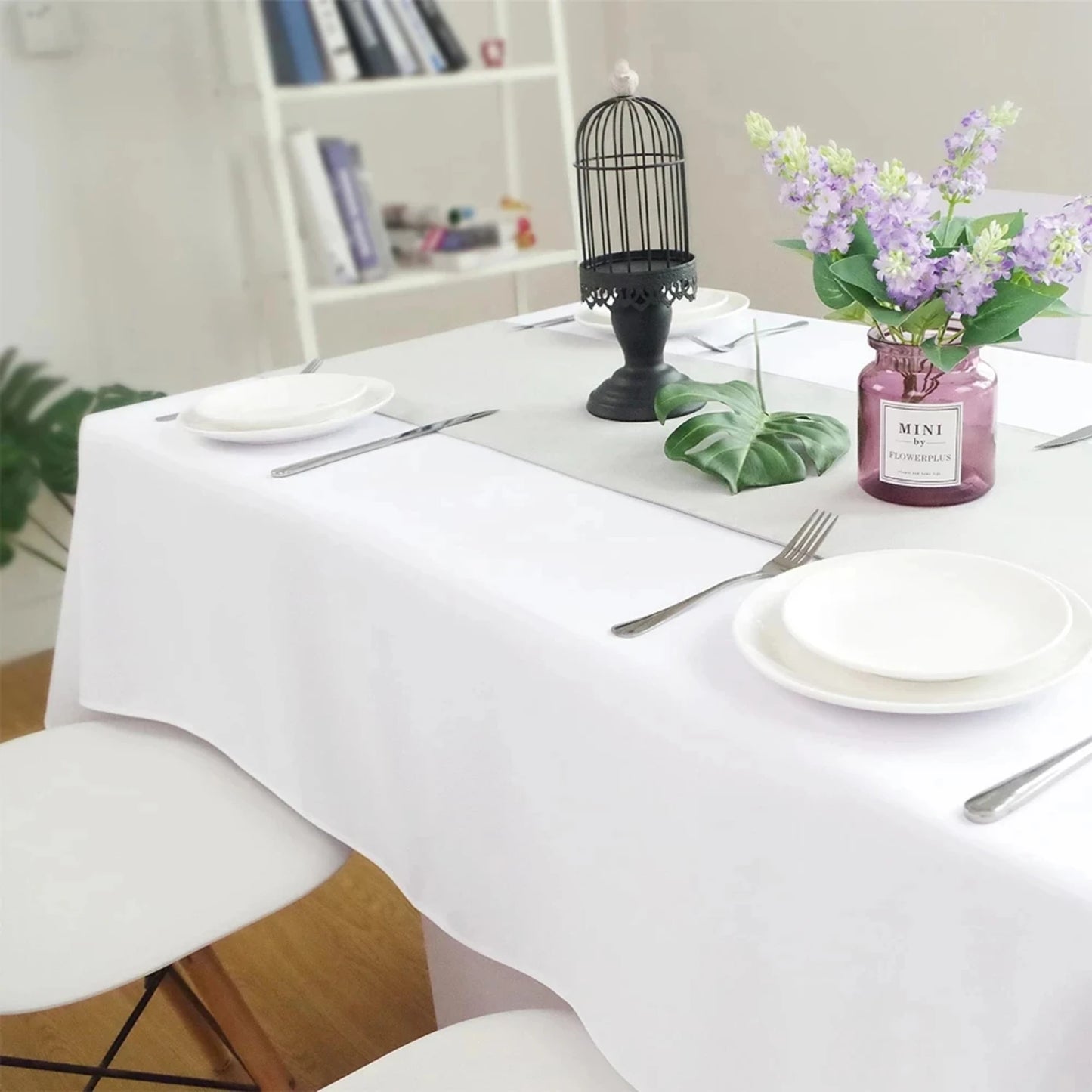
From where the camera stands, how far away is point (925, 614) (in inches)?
31.0

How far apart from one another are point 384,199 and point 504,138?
0.31m

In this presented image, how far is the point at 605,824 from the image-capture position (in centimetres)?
82

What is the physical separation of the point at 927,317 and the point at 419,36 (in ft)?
6.25

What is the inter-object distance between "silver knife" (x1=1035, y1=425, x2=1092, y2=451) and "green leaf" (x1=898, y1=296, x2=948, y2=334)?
25 centimetres

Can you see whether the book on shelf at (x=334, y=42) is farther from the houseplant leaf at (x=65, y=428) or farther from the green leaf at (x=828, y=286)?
the green leaf at (x=828, y=286)

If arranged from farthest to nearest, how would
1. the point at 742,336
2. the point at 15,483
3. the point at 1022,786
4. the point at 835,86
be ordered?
the point at 835,86 < the point at 15,483 < the point at 742,336 < the point at 1022,786

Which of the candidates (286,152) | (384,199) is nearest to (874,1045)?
(286,152)

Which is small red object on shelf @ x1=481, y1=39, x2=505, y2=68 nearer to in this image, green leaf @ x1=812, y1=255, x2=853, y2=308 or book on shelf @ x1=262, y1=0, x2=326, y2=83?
book on shelf @ x1=262, y1=0, x2=326, y2=83

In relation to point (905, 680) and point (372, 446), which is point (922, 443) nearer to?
point (905, 680)

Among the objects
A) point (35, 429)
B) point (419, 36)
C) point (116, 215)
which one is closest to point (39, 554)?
point (35, 429)

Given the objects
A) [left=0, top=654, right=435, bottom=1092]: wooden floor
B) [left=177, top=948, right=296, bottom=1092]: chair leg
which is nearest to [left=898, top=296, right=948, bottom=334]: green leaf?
[left=177, top=948, right=296, bottom=1092]: chair leg

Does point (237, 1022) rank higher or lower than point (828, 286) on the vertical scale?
lower

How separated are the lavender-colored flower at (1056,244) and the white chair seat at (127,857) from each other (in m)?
0.74

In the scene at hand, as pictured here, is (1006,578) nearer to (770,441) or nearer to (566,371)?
(770,441)
